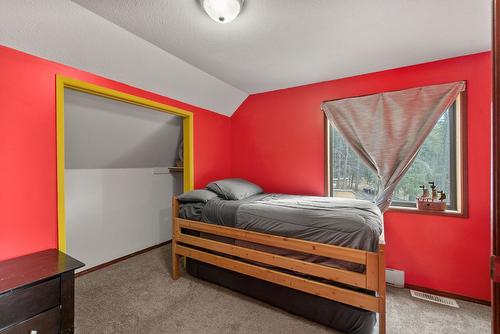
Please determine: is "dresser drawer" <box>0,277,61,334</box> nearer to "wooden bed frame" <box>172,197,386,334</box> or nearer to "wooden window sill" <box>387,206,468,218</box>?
"wooden bed frame" <box>172,197,386,334</box>

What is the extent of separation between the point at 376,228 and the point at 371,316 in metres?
0.59

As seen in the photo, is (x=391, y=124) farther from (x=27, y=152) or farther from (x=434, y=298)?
(x=27, y=152)

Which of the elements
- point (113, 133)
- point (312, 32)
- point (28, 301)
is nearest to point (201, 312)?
point (28, 301)

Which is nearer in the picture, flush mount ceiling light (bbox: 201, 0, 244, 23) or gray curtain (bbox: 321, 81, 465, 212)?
flush mount ceiling light (bbox: 201, 0, 244, 23)

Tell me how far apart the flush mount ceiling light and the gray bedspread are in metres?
1.47

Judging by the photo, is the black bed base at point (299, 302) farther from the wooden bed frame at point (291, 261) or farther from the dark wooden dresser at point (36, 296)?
the dark wooden dresser at point (36, 296)

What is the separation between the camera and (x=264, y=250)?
6.52ft

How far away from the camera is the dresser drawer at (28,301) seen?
117cm

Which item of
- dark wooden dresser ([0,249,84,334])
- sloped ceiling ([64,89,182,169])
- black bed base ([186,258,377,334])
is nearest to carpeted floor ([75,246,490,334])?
black bed base ([186,258,377,334])

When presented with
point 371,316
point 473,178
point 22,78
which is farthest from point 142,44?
point 473,178

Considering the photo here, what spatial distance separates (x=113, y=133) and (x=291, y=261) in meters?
2.35

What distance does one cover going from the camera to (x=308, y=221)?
1.79m

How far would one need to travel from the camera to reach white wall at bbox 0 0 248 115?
57.7 inches

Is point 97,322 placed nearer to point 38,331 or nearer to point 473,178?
point 38,331
